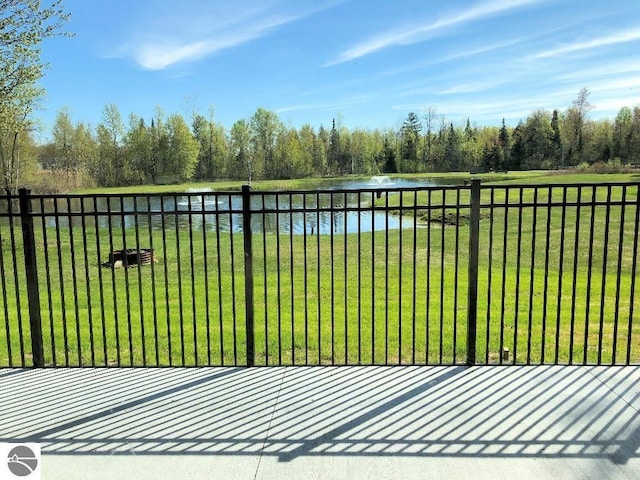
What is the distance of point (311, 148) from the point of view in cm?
7669

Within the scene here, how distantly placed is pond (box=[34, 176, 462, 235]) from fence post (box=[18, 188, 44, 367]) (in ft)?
0.83

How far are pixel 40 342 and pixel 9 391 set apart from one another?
50 cm

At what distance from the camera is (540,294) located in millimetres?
7453

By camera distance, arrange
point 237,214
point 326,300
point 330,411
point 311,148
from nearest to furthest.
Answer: point 330,411, point 326,300, point 237,214, point 311,148

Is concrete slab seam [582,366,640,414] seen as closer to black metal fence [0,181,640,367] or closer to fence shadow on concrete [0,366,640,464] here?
fence shadow on concrete [0,366,640,464]

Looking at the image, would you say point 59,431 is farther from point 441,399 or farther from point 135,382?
point 441,399

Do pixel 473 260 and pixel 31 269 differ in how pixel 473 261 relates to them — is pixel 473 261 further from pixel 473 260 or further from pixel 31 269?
pixel 31 269

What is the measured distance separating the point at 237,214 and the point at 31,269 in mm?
4621

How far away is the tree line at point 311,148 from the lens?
52.7 metres

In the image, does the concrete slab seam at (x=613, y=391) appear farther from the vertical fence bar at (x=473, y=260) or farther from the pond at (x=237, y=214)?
the pond at (x=237, y=214)

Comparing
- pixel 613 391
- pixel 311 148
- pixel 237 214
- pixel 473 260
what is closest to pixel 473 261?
pixel 473 260

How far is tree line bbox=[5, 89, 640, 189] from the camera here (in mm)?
52656

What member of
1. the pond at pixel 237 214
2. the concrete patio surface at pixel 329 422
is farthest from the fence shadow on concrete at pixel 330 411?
the pond at pixel 237 214

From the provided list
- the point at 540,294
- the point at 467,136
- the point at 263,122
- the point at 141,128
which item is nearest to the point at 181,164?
the point at 141,128
